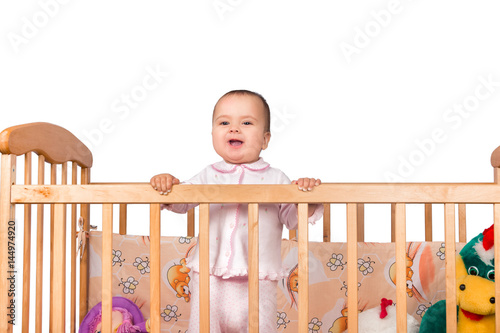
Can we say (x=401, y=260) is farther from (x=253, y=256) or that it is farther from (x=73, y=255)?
(x=73, y=255)

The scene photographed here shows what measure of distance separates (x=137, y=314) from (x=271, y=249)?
80 centimetres

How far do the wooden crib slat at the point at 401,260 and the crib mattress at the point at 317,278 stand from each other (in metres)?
0.77

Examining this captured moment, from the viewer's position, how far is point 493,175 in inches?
96.7

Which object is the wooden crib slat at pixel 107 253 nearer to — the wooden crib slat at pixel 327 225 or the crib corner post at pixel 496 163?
the wooden crib slat at pixel 327 225

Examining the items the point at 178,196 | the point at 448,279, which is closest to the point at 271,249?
the point at 178,196

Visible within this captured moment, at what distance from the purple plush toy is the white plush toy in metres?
0.77

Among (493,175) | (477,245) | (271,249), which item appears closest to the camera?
(271,249)

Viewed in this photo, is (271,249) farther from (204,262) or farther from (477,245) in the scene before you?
(477,245)

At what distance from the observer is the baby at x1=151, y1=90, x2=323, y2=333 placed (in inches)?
Result: 75.6

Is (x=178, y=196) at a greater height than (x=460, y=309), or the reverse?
(x=178, y=196)

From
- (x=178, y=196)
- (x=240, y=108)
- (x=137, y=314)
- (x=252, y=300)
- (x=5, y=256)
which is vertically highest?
(x=240, y=108)

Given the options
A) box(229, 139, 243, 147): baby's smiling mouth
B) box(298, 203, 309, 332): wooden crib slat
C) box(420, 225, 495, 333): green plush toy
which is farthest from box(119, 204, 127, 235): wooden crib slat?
box(420, 225, 495, 333): green plush toy

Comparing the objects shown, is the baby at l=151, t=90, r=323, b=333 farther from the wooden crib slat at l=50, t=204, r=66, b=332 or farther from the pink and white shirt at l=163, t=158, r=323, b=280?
the wooden crib slat at l=50, t=204, r=66, b=332

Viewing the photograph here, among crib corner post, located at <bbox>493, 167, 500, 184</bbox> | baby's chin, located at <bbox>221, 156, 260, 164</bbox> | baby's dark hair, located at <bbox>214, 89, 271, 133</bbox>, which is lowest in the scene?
crib corner post, located at <bbox>493, 167, 500, 184</bbox>
